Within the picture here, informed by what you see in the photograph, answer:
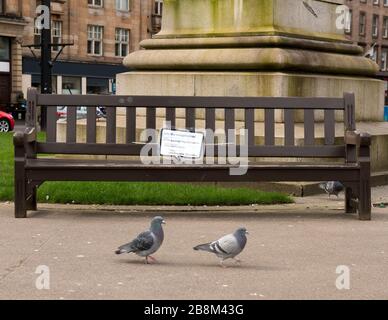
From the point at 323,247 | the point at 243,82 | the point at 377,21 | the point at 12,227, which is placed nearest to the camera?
the point at 323,247

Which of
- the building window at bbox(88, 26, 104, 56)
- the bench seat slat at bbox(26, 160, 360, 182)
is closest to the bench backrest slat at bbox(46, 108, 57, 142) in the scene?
the bench seat slat at bbox(26, 160, 360, 182)

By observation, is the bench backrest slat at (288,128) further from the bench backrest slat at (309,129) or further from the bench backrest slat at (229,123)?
the bench backrest slat at (229,123)

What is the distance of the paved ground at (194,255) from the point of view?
506cm

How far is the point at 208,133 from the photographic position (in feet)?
28.1

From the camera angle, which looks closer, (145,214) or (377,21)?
(145,214)

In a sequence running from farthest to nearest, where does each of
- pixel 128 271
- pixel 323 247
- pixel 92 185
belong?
pixel 92 185, pixel 323 247, pixel 128 271

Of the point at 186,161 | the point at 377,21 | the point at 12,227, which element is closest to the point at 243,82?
the point at 186,161

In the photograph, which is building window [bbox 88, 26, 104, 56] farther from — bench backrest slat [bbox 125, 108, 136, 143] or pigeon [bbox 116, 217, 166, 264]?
pigeon [bbox 116, 217, 166, 264]

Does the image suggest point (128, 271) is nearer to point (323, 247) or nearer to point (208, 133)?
point (323, 247)

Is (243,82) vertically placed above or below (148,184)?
above

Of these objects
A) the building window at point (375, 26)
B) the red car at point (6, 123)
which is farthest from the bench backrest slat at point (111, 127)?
the building window at point (375, 26)

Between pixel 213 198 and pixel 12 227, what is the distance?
230 centimetres

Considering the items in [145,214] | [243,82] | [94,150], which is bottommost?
[145,214]

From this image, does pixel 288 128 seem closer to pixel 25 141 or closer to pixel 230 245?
pixel 25 141
